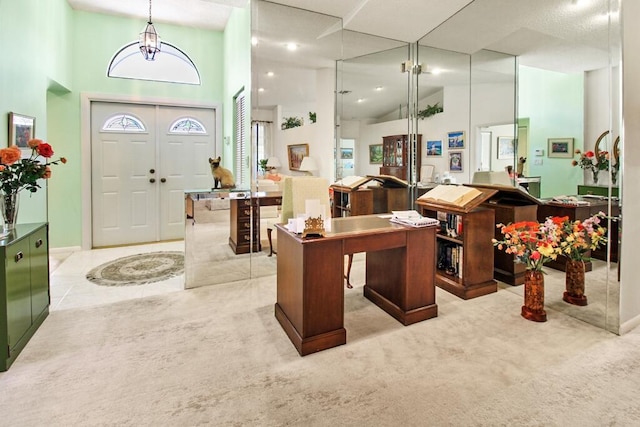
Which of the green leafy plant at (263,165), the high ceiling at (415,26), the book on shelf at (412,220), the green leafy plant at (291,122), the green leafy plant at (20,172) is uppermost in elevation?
the high ceiling at (415,26)

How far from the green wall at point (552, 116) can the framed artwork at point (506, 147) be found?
0.66ft

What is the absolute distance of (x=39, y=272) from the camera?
2.71 meters

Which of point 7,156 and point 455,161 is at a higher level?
point 455,161

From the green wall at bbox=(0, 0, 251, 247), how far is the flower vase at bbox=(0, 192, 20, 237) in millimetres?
1096

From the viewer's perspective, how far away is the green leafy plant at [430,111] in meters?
4.46

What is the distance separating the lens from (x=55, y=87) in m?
4.52

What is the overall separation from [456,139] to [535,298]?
2127 millimetres

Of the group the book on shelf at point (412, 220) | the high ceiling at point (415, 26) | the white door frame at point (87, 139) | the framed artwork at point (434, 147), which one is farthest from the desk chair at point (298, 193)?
the white door frame at point (87, 139)

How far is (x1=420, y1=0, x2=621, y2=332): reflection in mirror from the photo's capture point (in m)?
2.60

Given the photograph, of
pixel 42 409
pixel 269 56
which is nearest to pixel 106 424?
pixel 42 409

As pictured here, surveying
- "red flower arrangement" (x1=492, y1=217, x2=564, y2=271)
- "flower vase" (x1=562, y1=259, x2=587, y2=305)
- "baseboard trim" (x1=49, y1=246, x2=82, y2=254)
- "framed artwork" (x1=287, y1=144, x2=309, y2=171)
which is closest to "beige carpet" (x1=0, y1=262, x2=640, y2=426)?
"flower vase" (x1=562, y1=259, x2=587, y2=305)

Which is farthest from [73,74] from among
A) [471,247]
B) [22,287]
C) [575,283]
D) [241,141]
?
[575,283]

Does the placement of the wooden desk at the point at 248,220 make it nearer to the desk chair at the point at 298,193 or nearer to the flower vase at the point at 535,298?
the desk chair at the point at 298,193

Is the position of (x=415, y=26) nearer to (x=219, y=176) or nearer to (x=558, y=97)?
(x=558, y=97)
